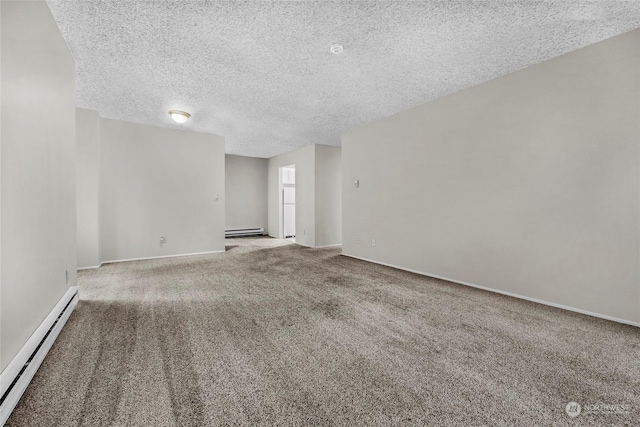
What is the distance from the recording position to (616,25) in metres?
2.29

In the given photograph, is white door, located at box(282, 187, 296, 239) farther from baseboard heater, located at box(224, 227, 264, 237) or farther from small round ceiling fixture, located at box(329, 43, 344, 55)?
small round ceiling fixture, located at box(329, 43, 344, 55)

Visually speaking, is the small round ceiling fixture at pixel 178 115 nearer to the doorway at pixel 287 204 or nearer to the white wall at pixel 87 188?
the white wall at pixel 87 188

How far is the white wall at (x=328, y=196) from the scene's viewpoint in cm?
671

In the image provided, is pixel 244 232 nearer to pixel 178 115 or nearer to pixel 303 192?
pixel 303 192

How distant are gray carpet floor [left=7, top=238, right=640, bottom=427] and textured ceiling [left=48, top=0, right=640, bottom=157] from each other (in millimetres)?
2611

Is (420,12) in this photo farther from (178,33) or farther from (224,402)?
(224,402)

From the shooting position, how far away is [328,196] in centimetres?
687

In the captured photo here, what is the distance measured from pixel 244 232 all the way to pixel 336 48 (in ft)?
22.8

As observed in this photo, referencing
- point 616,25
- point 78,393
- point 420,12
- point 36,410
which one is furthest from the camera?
point 616,25

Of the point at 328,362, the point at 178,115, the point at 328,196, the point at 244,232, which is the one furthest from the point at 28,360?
the point at 244,232

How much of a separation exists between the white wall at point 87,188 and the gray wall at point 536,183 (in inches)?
203

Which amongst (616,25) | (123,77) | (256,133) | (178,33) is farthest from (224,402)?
(256,133)

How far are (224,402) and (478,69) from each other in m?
3.91

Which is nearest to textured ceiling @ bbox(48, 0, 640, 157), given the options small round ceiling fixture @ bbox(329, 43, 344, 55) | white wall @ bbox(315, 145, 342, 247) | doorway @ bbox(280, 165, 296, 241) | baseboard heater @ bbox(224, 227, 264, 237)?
small round ceiling fixture @ bbox(329, 43, 344, 55)
